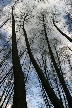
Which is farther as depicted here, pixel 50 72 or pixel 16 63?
pixel 50 72

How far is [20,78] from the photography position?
22.5ft

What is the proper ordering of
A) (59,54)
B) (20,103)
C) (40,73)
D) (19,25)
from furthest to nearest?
(59,54), (19,25), (40,73), (20,103)

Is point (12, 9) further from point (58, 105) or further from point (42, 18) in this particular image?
point (58, 105)

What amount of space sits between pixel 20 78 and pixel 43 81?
2.91 feet

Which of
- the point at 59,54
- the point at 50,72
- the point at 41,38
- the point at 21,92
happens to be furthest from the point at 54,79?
the point at 21,92

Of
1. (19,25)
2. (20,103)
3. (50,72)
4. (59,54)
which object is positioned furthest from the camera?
(50,72)

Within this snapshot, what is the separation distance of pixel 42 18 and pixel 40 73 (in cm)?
893

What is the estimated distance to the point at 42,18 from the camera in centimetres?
1598

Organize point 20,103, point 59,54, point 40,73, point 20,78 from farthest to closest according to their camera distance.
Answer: point 59,54
point 40,73
point 20,78
point 20,103

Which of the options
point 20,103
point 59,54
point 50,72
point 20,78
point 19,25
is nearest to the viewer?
point 20,103

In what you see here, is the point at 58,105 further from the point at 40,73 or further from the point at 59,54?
the point at 59,54

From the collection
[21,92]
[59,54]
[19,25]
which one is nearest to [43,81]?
[21,92]

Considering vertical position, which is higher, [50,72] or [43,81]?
[43,81]

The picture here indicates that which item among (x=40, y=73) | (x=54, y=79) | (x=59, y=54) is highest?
(x=40, y=73)
